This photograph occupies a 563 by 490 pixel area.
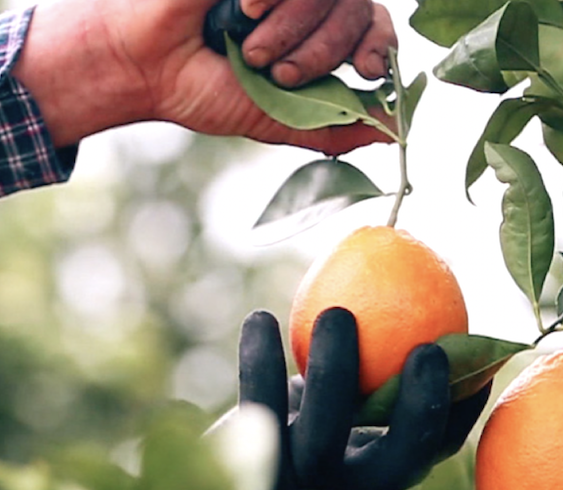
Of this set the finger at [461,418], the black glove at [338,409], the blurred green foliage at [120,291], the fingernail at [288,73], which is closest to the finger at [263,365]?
the black glove at [338,409]

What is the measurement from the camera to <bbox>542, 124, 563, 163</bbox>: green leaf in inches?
26.5

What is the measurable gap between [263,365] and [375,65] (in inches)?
11.2

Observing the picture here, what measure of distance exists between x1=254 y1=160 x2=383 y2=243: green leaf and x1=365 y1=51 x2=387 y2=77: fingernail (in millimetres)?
88

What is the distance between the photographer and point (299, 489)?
62cm

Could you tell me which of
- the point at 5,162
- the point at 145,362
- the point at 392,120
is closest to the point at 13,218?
the point at 145,362

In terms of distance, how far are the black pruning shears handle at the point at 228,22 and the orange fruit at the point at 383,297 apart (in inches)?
8.7

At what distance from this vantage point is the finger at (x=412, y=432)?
0.57 meters

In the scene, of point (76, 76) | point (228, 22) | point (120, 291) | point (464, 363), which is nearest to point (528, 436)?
point (464, 363)

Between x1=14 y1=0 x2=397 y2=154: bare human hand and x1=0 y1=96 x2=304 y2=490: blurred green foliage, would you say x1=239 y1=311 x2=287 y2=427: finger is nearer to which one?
x1=14 y1=0 x2=397 y2=154: bare human hand

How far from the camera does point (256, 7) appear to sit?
0.77 meters

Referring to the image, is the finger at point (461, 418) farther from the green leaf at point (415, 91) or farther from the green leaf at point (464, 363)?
the green leaf at point (415, 91)

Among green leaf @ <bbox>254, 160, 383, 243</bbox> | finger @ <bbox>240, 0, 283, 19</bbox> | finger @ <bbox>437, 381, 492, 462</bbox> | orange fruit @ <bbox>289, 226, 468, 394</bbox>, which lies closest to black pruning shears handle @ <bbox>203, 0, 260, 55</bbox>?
finger @ <bbox>240, 0, 283, 19</bbox>

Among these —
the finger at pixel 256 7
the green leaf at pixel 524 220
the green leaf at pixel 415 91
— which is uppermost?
the finger at pixel 256 7

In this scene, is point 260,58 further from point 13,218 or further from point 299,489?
point 13,218
